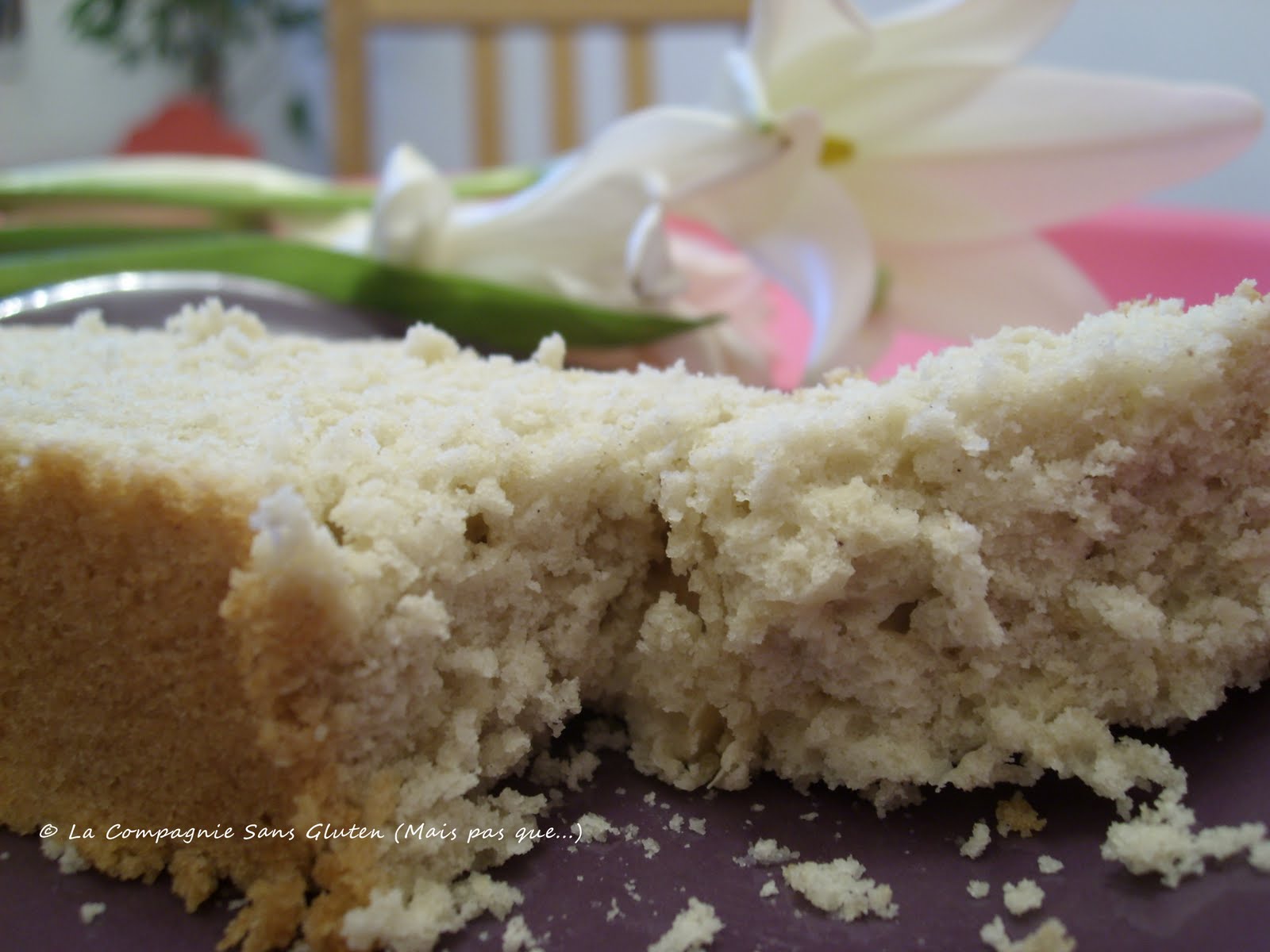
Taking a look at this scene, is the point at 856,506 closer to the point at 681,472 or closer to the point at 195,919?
the point at 681,472

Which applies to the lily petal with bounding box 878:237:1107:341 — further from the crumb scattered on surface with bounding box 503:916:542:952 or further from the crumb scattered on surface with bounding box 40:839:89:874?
the crumb scattered on surface with bounding box 40:839:89:874

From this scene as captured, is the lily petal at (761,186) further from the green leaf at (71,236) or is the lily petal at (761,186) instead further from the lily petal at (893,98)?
the green leaf at (71,236)

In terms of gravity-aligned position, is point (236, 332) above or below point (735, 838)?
above

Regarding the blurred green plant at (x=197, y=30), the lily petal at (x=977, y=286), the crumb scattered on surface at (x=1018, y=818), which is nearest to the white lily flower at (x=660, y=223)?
the lily petal at (x=977, y=286)

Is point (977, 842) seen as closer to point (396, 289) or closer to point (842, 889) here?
point (842, 889)

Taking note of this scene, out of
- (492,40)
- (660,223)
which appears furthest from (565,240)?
(492,40)

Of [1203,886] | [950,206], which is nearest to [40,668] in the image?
[1203,886]
